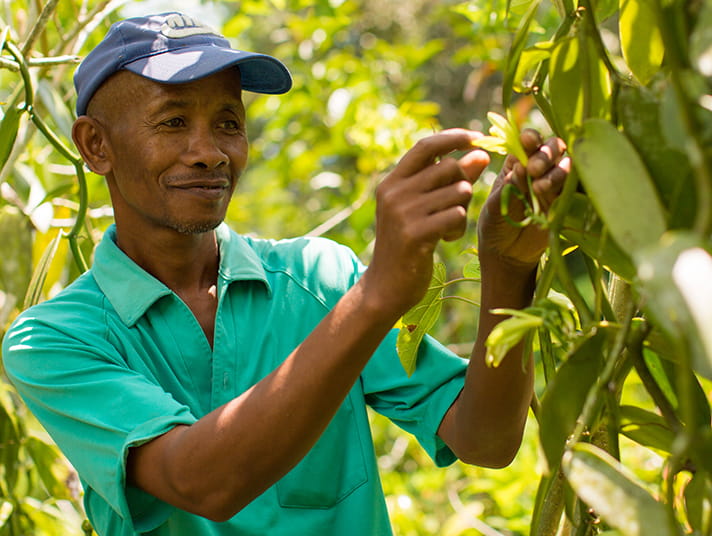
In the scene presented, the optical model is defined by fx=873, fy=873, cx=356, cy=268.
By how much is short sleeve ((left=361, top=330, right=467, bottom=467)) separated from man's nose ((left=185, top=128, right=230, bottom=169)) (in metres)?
0.29

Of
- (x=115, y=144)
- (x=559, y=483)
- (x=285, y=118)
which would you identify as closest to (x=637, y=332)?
(x=559, y=483)

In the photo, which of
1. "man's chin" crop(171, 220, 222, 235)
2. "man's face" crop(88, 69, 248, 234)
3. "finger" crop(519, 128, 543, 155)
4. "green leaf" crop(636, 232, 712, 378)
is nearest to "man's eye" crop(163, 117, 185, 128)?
"man's face" crop(88, 69, 248, 234)

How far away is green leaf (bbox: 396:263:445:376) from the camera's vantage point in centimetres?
78

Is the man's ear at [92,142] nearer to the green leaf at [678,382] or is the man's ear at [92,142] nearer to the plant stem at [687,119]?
the green leaf at [678,382]

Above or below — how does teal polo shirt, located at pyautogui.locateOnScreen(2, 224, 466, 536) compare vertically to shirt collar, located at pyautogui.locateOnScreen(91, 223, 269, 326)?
below

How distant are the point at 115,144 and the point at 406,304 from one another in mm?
607

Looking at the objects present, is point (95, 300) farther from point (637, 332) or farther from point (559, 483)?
point (637, 332)

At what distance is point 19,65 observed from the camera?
1.02 metres

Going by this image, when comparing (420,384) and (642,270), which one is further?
(420,384)

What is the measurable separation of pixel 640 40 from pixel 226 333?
0.67 metres

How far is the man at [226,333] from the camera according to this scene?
2.11 ft

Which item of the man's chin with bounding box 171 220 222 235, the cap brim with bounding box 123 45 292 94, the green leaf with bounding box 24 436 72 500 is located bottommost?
the green leaf with bounding box 24 436 72 500

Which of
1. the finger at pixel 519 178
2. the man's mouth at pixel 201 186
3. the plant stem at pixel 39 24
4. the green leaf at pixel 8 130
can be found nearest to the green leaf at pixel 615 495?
the finger at pixel 519 178

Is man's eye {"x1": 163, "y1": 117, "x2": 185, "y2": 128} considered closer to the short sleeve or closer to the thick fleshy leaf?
the thick fleshy leaf
